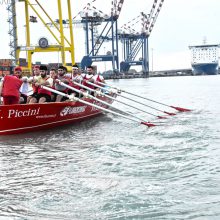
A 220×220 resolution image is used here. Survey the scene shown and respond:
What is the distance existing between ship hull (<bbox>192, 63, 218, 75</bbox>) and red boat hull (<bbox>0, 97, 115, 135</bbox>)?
374ft

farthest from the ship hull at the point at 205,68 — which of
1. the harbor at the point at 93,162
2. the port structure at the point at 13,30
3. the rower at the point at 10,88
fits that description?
the rower at the point at 10,88

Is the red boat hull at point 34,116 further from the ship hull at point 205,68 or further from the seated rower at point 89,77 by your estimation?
the ship hull at point 205,68

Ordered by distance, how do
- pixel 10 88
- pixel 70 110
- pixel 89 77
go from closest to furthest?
pixel 10 88
pixel 70 110
pixel 89 77

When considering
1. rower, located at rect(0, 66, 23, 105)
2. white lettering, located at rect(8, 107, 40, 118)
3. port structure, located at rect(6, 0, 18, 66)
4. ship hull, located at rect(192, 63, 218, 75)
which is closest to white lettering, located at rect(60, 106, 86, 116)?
white lettering, located at rect(8, 107, 40, 118)

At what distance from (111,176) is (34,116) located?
15.6 feet

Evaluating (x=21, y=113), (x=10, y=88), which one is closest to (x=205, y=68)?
(x=10, y=88)

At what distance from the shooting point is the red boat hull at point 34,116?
364 inches

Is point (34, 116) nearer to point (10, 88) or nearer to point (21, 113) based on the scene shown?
point (21, 113)

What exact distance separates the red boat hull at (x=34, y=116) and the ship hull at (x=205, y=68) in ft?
374

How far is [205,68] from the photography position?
398 ft

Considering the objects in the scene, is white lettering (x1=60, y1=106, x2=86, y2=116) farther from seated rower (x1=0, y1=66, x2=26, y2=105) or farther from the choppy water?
seated rower (x1=0, y1=66, x2=26, y2=105)

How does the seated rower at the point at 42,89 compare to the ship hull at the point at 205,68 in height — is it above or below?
below

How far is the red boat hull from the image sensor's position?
9258 mm

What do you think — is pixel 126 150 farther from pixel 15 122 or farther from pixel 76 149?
pixel 15 122
